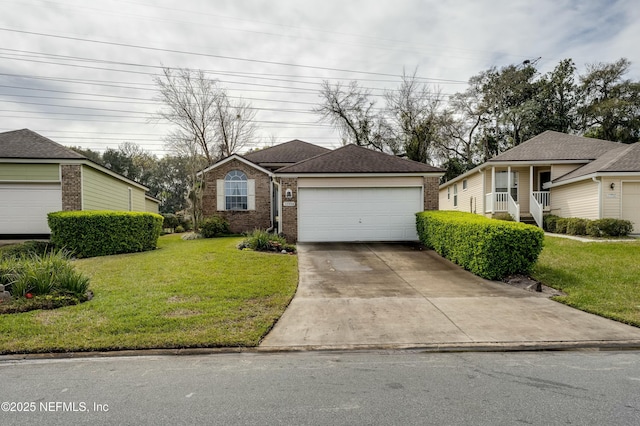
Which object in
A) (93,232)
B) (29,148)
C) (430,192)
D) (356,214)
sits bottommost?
(93,232)

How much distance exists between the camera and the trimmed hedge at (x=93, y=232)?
11711mm

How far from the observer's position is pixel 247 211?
19.0 metres

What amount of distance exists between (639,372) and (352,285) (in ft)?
16.2

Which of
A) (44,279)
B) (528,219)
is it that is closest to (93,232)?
(44,279)

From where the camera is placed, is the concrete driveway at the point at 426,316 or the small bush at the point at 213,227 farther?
the small bush at the point at 213,227

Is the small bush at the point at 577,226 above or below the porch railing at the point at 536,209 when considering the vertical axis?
below

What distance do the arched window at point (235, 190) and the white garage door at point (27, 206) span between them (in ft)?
24.4

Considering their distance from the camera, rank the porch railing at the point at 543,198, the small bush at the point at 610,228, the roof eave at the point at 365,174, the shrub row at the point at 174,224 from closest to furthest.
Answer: the small bush at the point at 610,228 → the roof eave at the point at 365,174 → the porch railing at the point at 543,198 → the shrub row at the point at 174,224

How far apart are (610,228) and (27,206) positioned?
22352 mm

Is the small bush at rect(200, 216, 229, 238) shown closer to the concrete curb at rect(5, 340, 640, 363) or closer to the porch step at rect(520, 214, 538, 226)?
the concrete curb at rect(5, 340, 640, 363)

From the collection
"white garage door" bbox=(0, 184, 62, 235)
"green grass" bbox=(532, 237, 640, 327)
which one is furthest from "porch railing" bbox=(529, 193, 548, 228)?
"white garage door" bbox=(0, 184, 62, 235)

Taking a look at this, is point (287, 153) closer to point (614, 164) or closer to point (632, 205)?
point (614, 164)

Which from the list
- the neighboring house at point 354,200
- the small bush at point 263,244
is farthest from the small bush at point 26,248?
the neighboring house at point 354,200

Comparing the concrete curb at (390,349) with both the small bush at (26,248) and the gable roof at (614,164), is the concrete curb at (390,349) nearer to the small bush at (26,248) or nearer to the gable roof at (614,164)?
the small bush at (26,248)
